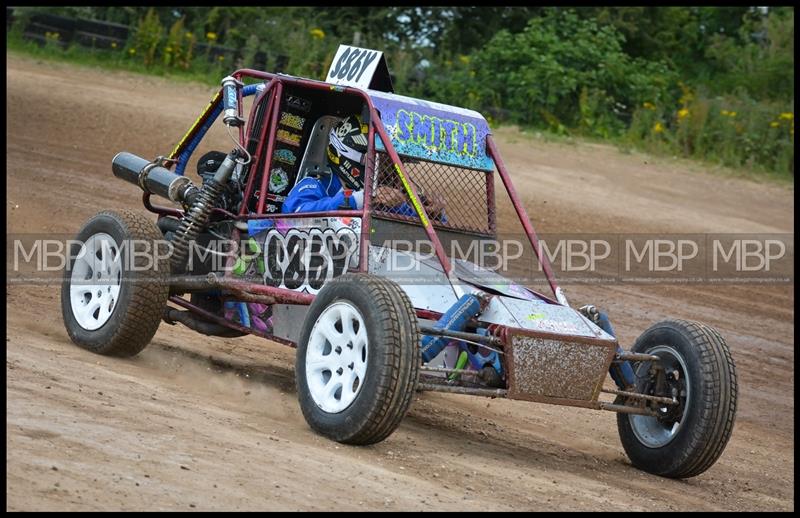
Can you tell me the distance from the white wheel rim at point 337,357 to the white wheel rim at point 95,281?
167cm

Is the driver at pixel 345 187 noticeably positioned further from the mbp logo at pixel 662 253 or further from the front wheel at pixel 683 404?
the mbp logo at pixel 662 253

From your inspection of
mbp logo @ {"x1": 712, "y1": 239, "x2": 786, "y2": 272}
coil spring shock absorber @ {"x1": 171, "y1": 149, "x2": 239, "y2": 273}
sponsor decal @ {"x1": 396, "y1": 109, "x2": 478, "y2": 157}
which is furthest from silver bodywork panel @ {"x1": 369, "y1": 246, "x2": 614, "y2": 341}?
mbp logo @ {"x1": 712, "y1": 239, "x2": 786, "y2": 272}

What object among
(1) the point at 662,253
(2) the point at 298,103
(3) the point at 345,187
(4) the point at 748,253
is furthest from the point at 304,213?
(4) the point at 748,253

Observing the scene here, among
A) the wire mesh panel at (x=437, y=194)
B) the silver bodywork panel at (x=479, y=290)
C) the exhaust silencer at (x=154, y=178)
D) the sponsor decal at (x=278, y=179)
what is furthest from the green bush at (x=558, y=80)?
the silver bodywork panel at (x=479, y=290)

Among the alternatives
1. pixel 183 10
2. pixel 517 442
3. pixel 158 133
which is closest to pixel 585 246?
pixel 158 133

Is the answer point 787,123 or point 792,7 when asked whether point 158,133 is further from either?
point 792,7

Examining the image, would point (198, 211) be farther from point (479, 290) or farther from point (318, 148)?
point (479, 290)

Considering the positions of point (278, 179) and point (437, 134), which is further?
point (278, 179)

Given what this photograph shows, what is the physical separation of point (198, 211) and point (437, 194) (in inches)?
52.7

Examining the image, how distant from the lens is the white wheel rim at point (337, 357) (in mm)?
5688

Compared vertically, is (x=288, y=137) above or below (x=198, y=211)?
above

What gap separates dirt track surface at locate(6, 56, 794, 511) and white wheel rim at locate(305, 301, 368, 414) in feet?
0.69

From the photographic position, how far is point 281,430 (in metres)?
5.80

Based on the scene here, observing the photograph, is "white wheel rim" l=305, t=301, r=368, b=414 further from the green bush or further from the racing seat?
the green bush
